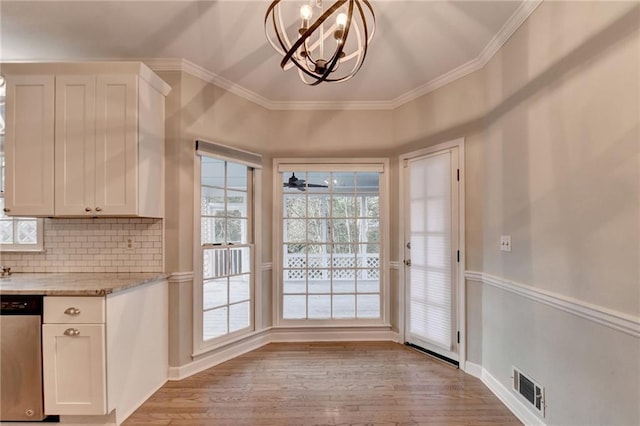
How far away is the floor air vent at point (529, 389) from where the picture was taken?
5.95 ft

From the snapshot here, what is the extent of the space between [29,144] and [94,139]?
47cm

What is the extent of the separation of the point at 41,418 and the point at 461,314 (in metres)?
3.15

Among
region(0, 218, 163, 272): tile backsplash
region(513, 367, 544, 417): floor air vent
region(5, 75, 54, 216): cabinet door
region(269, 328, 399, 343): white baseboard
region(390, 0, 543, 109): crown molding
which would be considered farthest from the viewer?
region(269, 328, 399, 343): white baseboard

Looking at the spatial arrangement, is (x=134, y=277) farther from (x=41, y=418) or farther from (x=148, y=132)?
(x=148, y=132)

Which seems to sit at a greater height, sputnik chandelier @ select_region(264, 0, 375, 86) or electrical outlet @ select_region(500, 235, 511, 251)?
sputnik chandelier @ select_region(264, 0, 375, 86)

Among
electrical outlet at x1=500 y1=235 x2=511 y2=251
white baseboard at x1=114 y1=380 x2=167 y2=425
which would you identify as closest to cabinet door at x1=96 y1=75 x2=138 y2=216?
white baseboard at x1=114 y1=380 x2=167 y2=425

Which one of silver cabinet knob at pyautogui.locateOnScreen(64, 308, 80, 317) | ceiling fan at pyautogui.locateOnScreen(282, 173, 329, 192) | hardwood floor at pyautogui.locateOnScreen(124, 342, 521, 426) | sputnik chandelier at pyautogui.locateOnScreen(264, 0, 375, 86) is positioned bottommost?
hardwood floor at pyautogui.locateOnScreen(124, 342, 521, 426)

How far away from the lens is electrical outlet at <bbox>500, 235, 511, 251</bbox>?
2135 mm

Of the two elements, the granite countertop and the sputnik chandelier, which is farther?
the granite countertop

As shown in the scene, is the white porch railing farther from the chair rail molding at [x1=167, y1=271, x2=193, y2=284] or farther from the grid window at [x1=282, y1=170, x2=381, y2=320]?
the chair rail molding at [x1=167, y1=271, x2=193, y2=284]

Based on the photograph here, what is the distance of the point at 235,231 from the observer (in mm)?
3080

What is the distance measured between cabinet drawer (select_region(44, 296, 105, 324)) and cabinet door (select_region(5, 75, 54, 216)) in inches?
30.7

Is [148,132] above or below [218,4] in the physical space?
below

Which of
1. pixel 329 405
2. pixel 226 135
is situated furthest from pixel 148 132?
pixel 329 405
